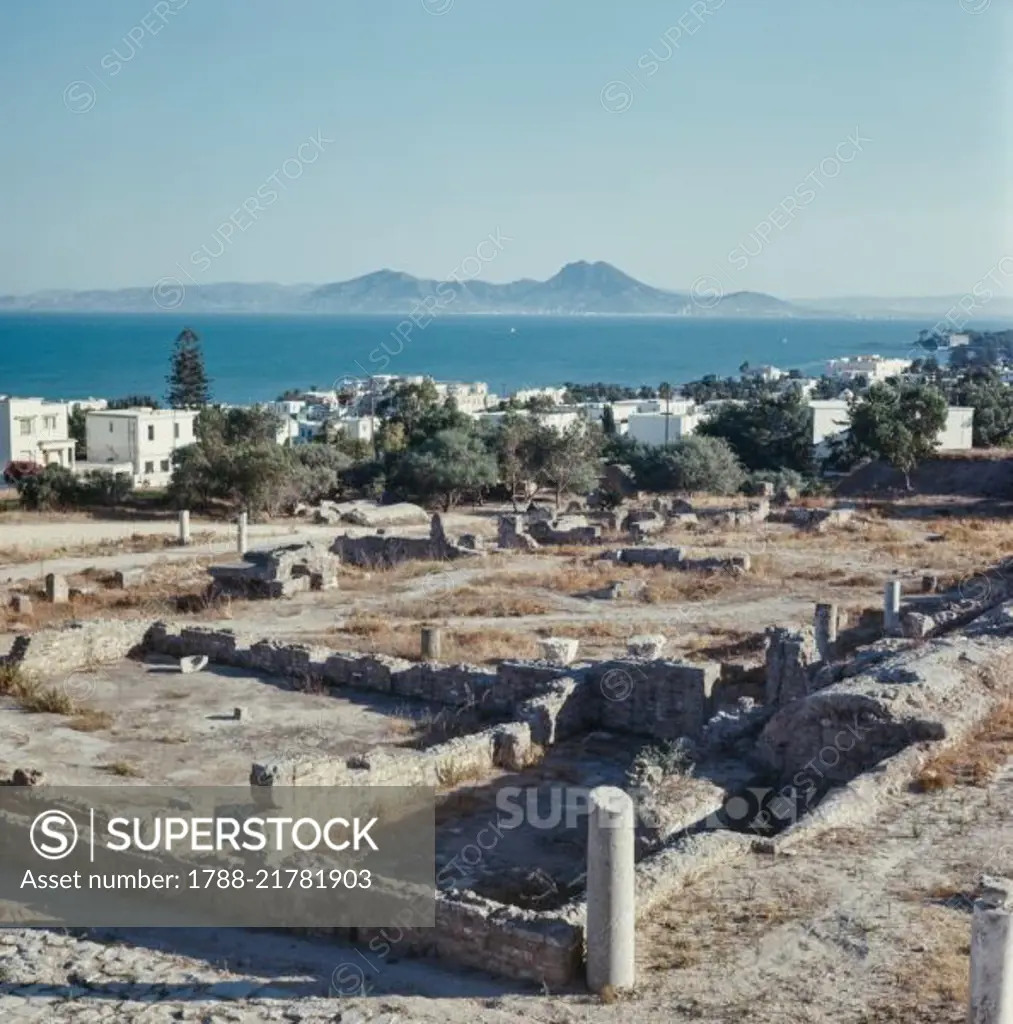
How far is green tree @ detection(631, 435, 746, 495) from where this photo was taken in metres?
48.9

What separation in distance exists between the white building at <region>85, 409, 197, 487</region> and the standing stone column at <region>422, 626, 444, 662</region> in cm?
3975

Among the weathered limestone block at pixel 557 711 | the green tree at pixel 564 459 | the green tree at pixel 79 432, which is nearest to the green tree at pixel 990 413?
the green tree at pixel 564 459

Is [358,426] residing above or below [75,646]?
above

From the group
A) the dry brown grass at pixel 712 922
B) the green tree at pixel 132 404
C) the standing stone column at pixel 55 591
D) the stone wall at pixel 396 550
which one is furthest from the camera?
the green tree at pixel 132 404

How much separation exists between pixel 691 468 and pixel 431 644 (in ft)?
101

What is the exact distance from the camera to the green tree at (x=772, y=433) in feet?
198

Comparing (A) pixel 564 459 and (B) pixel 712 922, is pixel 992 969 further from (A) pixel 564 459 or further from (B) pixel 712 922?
(A) pixel 564 459

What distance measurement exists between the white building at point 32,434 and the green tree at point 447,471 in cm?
1894

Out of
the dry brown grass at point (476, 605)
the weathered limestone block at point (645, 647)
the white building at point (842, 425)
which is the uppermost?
the white building at point (842, 425)

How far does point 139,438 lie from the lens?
57.8 m

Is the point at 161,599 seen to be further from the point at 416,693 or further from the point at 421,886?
the point at 421,886

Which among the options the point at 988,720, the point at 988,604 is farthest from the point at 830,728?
the point at 988,604

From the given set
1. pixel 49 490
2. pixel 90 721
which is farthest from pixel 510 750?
pixel 49 490

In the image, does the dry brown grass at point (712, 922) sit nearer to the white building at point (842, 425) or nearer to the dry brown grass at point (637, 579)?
the dry brown grass at point (637, 579)
